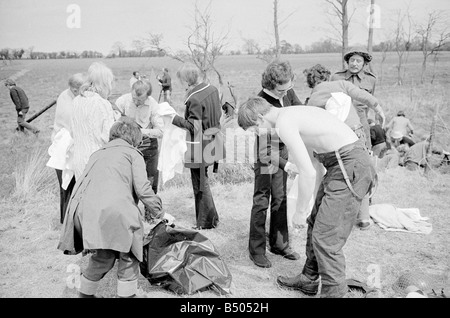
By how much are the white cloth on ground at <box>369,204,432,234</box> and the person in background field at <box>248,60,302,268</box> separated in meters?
1.34

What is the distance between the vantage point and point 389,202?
5.27 meters

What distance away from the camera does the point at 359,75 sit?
14.5 feet

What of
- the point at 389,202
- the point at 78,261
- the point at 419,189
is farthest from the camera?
the point at 419,189

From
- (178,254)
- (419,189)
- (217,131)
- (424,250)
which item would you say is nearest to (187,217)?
(217,131)

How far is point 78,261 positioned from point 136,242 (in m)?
1.27

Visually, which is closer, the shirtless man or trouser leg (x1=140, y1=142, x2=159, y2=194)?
the shirtless man

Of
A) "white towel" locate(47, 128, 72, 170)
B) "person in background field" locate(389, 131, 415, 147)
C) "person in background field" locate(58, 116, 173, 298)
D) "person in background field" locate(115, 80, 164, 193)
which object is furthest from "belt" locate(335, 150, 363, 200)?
"person in background field" locate(389, 131, 415, 147)

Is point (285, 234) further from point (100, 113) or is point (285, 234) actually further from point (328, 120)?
point (100, 113)

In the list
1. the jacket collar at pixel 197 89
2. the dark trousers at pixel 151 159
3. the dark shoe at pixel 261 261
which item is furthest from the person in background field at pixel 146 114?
the dark shoe at pixel 261 261

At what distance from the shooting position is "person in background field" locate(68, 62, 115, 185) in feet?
10.8

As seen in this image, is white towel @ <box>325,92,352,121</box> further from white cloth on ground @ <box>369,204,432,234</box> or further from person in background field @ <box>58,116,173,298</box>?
white cloth on ground @ <box>369,204,432,234</box>

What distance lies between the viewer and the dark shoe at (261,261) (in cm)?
360

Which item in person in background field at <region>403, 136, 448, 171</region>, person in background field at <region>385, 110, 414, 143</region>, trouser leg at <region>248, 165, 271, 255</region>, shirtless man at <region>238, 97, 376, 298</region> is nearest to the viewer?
shirtless man at <region>238, 97, 376, 298</region>

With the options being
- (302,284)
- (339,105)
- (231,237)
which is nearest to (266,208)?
(302,284)
